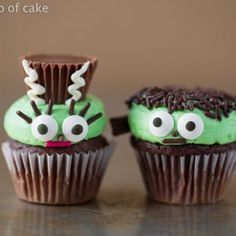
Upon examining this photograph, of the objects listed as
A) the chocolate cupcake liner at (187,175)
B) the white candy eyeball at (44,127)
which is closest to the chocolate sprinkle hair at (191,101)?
the chocolate cupcake liner at (187,175)

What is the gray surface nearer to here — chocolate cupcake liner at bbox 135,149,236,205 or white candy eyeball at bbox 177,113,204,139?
chocolate cupcake liner at bbox 135,149,236,205

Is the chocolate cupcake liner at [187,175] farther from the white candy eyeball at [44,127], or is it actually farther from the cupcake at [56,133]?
the white candy eyeball at [44,127]

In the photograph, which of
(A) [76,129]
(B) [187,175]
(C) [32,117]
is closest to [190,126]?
(B) [187,175]

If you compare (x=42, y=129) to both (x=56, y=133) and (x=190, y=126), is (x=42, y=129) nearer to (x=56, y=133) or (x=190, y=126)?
(x=56, y=133)

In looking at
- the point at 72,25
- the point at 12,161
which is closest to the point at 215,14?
the point at 72,25

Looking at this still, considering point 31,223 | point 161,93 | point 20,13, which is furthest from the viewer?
point 20,13

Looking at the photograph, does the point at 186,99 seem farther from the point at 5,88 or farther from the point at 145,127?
the point at 5,88

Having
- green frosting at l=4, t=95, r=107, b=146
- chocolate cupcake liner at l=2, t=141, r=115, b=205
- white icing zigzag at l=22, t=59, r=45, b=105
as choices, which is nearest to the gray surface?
chocolate cupcake liner at l=2, t=141, r=115, b=205
